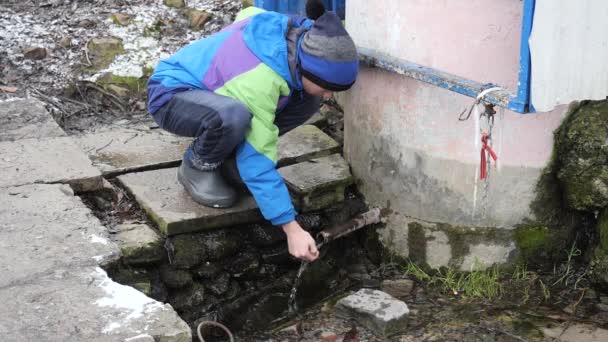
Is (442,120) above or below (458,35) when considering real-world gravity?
below

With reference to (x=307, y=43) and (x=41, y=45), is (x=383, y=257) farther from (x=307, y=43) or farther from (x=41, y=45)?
(x=41, y=45)

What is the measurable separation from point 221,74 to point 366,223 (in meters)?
0.96

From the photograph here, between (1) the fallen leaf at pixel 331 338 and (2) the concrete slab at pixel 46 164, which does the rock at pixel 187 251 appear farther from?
(1) the fallen leaf at pixel 331 338

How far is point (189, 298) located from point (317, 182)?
0.79 metres

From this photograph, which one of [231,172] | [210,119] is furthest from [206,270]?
[210,119]

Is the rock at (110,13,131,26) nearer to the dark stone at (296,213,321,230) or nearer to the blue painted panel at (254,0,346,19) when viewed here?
the blue painted panel at (254,0,346,19)

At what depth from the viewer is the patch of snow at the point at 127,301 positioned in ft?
8.06

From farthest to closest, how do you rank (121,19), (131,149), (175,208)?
(121,19) → (131,149) → (175,208)

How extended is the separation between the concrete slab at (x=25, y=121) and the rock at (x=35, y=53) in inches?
21.9

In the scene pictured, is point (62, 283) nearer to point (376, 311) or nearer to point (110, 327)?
point (110, 327)

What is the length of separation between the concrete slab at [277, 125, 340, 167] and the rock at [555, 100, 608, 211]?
3.68ft

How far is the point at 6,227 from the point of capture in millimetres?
2938

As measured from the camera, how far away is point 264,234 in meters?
3.41

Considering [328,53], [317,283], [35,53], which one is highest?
[328,53]
